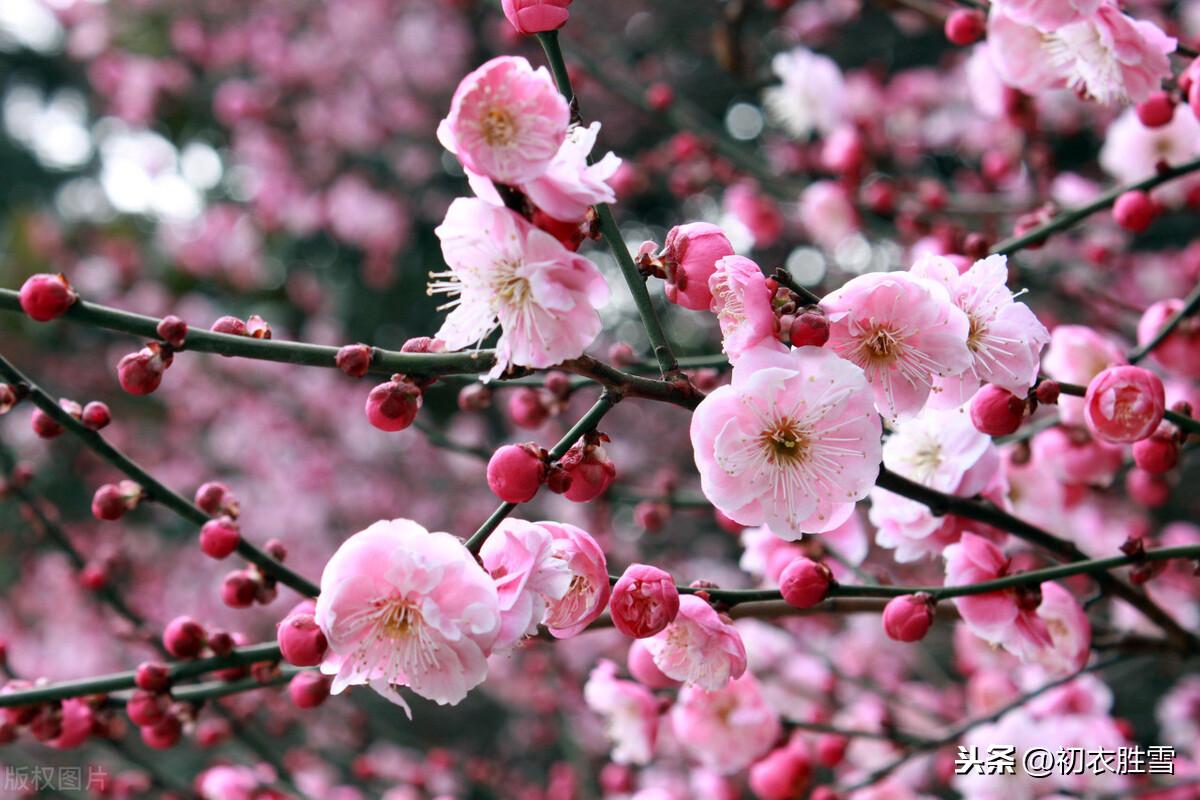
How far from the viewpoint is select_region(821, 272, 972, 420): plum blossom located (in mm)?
798

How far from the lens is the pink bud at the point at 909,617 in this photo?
0.91 meters

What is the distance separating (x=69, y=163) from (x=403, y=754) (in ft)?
12.1

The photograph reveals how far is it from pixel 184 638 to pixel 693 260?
25.5 inches

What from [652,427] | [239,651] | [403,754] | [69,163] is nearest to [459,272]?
[239,651]

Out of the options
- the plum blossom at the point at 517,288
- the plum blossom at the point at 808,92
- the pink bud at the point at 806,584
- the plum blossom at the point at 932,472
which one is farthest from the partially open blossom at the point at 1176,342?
the plum blossom at the point at 808,92

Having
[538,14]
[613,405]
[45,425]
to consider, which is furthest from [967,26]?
[45,425]

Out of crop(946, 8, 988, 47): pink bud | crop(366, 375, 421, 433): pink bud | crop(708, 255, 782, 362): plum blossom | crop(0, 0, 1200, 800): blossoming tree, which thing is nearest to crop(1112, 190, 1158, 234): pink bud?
crop(0, 0, 1200, 800): blossoming tree

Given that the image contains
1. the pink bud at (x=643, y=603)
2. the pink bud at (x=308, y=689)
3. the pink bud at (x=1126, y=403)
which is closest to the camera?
the pink bud at (x=643, y=603)

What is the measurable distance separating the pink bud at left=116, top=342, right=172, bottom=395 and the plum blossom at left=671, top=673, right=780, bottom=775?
84cm

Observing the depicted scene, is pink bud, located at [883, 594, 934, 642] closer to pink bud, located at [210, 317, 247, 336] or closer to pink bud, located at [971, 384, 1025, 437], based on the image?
pink bud, located at [971, 384, 1025, 437]

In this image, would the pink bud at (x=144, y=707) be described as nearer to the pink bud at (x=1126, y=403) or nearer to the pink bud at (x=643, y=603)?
the pink bud at (x=643, y=603)

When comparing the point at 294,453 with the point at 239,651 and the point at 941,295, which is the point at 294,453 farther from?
the point at 941,295

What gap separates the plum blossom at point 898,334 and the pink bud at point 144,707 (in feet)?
2.52

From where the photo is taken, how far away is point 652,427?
172 inches
